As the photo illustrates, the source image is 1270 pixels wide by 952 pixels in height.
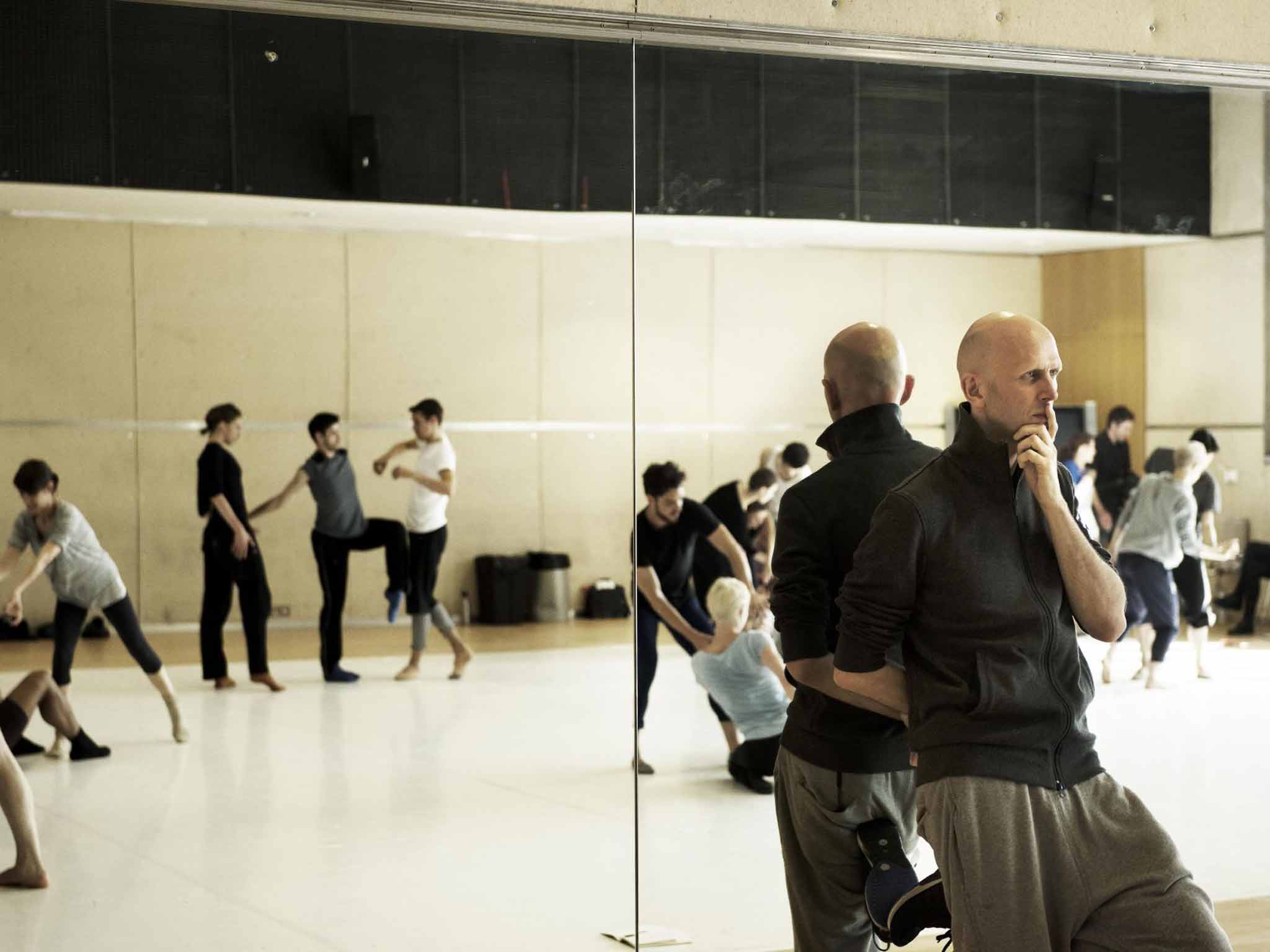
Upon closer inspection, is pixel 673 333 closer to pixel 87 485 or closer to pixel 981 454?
pixel 87 485

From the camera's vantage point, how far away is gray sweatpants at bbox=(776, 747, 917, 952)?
2928 millimetres

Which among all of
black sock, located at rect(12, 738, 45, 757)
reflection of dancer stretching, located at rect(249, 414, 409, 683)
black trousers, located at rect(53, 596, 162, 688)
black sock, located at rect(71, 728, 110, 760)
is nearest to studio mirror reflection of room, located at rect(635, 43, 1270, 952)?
reflection of dancer stretching, located at rect(249, 414, 409, 683)

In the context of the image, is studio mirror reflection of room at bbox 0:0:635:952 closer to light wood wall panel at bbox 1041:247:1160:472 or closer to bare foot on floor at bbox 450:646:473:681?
bare foot on floor at bbox 450:646:473:681

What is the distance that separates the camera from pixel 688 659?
450 centimetres

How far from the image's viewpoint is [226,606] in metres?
4.17

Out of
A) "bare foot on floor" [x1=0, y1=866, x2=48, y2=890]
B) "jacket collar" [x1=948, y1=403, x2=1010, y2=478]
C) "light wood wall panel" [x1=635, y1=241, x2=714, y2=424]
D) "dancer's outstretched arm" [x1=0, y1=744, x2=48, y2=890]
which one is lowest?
"bare foot on floor" [x1=0, y1=866, x2=48, y2=890]

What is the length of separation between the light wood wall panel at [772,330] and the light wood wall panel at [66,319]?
69.6 inches

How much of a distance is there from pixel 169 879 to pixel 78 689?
1.99ft

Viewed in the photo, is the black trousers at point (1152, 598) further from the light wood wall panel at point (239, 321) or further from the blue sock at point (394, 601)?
the light wood wall panel at point (239, 321)

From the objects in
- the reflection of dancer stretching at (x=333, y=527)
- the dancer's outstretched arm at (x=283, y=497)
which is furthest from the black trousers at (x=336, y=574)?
the dancer's outstretched arm at (x=283, y=497)

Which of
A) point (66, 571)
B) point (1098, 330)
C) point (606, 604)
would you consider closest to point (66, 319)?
point (66, 571)

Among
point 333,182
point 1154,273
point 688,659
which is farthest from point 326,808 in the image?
point 1154,273

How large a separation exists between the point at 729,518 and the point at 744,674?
0.49 meters

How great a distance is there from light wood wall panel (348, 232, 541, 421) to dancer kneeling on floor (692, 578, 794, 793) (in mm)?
844
